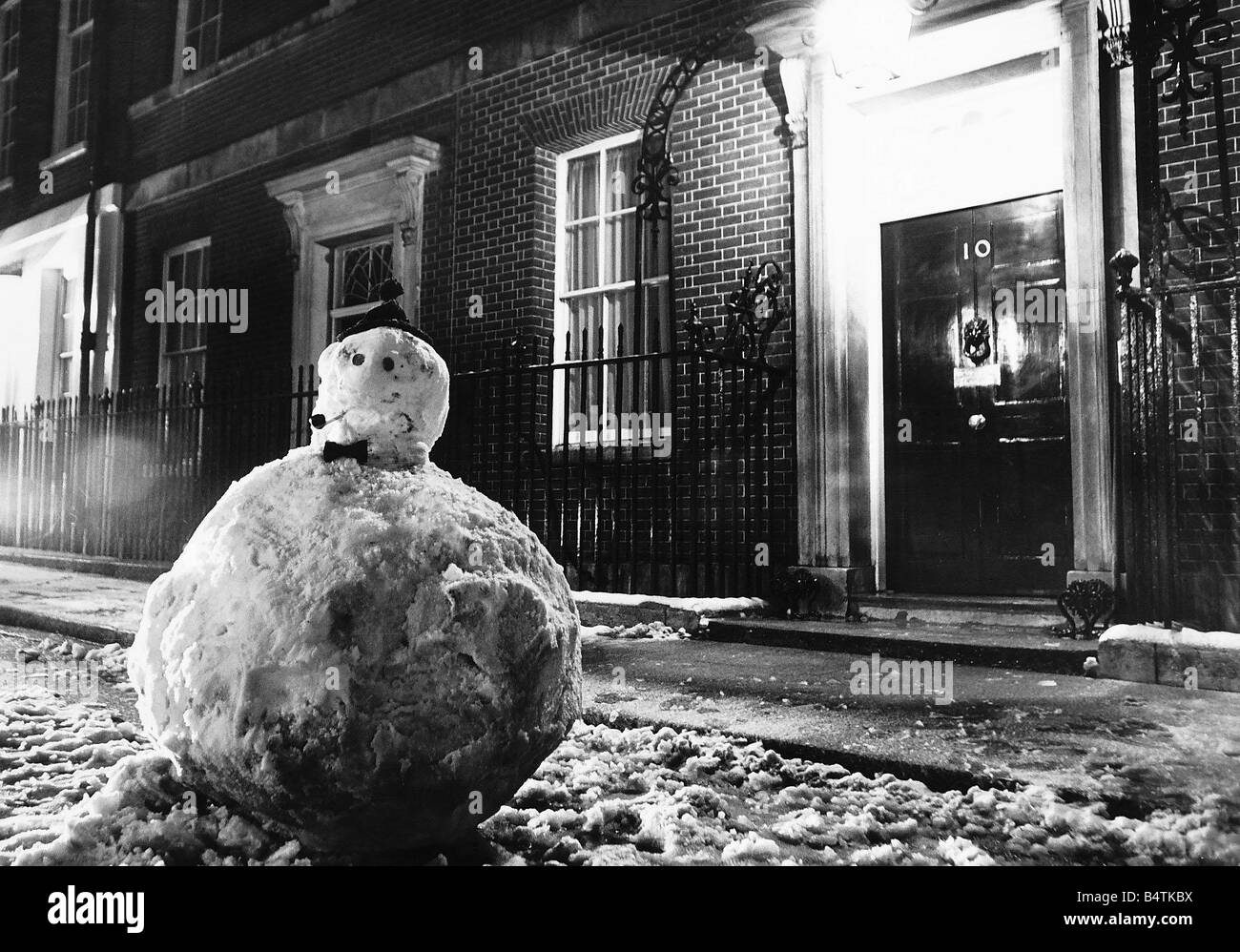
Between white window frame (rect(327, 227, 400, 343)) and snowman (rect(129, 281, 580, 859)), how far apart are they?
7.44 meters

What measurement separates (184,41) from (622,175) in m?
7.35

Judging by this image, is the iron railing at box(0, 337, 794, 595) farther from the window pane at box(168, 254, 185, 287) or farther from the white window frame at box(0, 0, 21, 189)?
the white window frame at box(0, 0, 21, 189)

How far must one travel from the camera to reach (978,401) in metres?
5.36

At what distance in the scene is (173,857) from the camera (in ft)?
5.46

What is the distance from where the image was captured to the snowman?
1.46 m

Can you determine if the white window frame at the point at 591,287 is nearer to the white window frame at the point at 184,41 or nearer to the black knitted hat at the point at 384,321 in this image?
the black knitted hat at the point at 384,321

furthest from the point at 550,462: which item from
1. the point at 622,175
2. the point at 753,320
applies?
the point at 622,175

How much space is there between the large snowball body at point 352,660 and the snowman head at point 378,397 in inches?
2.7

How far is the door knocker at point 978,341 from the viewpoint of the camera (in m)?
5.33

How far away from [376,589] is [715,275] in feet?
16.7

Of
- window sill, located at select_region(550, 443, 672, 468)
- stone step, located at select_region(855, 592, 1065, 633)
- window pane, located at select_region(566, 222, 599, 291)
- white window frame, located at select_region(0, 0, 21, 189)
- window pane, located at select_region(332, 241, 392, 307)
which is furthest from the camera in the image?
white window frame, located at select_region(0, 0, 21, 189)

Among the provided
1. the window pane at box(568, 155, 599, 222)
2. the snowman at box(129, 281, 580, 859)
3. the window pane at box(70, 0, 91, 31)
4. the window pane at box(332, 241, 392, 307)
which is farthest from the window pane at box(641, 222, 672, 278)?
the window pane at box(70, 0, 91, 31)

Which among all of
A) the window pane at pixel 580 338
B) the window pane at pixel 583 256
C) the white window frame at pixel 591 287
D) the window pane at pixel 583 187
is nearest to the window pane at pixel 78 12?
the white window frame at pixel 591 287

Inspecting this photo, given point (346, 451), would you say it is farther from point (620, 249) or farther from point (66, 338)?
point (66, 338)
